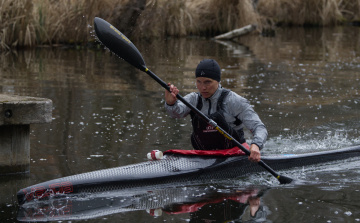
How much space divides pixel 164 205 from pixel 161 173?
556mm

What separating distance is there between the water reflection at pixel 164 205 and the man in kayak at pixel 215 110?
2.03 feet

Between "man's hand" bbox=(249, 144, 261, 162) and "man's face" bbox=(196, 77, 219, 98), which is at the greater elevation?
"man's face" bbox=(196, 77, 219, 98)

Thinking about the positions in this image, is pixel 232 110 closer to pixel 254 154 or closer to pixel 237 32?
pixel 254 154

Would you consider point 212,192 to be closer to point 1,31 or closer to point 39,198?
point 39,198

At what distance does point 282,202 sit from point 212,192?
685 mm

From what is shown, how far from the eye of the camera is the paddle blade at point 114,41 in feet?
20.3

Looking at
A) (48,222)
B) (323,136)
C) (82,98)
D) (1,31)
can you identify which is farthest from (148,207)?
(1,31)

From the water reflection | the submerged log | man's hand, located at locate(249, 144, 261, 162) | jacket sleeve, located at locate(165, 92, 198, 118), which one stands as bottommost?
the water reflection

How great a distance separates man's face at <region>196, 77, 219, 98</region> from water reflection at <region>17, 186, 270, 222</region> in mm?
981

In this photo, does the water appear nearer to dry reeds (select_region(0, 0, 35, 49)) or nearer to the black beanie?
dry reeds (select_region(0, 0, 35, 49))

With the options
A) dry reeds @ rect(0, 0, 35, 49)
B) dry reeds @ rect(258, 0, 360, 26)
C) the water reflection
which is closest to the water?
the water reflection

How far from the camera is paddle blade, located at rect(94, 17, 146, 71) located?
6.20m

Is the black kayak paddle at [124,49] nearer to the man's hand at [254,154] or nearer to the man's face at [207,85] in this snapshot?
the man's hand at [254,154]

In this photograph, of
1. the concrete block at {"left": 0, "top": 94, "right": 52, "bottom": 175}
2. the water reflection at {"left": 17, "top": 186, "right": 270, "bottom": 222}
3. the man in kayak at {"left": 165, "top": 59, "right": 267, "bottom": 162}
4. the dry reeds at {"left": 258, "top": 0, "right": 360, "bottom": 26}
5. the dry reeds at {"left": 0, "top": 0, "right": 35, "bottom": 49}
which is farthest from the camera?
the dry reeds at {"left": 258, "top": 0, "right": 360, "bottom": 26}
